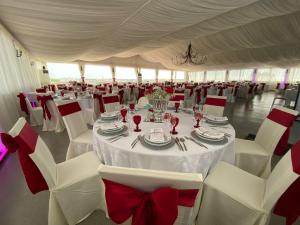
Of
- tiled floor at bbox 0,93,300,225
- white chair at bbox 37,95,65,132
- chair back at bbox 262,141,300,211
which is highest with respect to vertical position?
chair back at bbox 262,141,300,211

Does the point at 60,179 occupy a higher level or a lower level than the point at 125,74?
lower

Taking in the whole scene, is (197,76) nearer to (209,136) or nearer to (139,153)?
(209,136)

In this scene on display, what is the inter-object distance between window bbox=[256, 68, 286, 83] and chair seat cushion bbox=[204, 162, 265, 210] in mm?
19919

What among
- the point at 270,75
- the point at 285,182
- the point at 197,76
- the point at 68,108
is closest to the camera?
the point at 285,182

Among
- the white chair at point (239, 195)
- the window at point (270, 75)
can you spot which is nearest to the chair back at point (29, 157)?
the white chair at point (239, 195)

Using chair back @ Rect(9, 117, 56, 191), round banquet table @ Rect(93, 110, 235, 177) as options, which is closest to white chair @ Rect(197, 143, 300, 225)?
round banquet table @ Rect(93, 110, 235, 177)

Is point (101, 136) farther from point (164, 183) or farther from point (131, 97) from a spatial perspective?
point (131, 97)

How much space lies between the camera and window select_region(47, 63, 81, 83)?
12711mm

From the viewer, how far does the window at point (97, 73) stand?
13883 mm

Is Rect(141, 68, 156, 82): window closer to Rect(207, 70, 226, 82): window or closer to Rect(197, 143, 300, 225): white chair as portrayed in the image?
Rect(207, 70, 226, 82): window

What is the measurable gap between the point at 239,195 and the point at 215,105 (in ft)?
6.48

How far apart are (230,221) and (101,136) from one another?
1409mm

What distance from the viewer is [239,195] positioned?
1253mm

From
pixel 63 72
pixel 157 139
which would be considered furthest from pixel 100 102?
pixel 63 72
